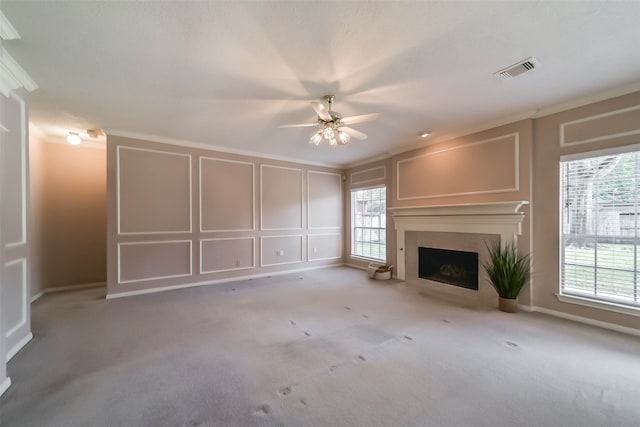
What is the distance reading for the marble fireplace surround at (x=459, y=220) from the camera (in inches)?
135

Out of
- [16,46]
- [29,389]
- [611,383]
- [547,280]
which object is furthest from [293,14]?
[547,280]

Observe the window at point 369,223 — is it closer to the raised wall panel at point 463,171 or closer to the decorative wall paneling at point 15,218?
the raised wall panel at point 463,171

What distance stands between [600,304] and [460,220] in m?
1.76

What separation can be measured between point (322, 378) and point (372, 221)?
4349mm

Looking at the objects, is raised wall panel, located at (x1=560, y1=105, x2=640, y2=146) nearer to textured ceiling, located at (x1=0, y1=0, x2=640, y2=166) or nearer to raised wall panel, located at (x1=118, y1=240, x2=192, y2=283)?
textured ceiling, located at (x1=0, y1=0, x2=640, y2=166)

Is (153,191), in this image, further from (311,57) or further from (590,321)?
(590,321)

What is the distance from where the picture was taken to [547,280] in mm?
3197

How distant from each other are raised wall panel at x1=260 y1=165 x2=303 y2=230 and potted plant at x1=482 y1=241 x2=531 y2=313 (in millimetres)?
3829

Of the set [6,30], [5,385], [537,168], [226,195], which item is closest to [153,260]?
A: [226,195]

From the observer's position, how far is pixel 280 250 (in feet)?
18.2

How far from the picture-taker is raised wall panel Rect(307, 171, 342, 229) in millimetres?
6031

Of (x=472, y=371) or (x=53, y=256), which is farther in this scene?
(x=53, y=256)

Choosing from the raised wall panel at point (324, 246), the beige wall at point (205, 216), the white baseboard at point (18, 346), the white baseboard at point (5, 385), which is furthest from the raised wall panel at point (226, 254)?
the white baseboard at point (5, 385)

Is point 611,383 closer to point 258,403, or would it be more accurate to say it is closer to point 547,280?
point 547,280
